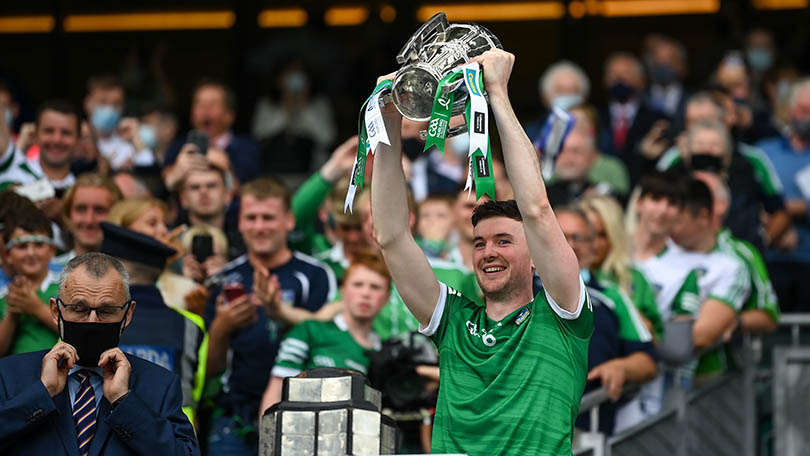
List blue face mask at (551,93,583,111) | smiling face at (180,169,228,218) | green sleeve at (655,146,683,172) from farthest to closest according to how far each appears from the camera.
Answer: blue face mask at (551,93,583,111) < green sleeve at (655,146,683,172) < smiling face at (180,169,228,218)

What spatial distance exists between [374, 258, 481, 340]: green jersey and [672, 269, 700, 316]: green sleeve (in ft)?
4.68

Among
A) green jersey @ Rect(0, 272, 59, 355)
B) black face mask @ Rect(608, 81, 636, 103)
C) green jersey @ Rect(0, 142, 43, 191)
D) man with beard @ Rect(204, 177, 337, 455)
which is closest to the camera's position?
green jersey @ Rect(0, 272, 59, 355)

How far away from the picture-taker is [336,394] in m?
5.94

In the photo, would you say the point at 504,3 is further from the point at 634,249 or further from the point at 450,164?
the point at 634,249

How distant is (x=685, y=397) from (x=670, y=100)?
5.66m

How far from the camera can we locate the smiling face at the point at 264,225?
9156 mm

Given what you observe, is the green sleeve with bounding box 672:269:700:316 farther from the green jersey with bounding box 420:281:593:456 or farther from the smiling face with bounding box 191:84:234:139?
the smiling face with bounding box 191:84:234:139

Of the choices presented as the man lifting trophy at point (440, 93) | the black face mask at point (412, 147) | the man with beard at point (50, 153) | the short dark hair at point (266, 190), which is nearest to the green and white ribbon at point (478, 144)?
the man lifting trophy at point (440, 93)

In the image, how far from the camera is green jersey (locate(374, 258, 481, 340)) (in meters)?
8.85

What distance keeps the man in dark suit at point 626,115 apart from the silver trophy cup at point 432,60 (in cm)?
671

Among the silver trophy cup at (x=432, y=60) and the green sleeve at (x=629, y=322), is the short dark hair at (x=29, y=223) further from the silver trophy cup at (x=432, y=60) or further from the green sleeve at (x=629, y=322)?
the green sleeve at (x=629, y=322)

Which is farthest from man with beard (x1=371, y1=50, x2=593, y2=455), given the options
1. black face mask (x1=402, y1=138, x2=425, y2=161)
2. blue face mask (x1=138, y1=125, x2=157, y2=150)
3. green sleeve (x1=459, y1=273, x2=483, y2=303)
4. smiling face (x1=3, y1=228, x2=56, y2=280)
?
blue face mask (x1=138, y1=125, x2=157, y2=150)

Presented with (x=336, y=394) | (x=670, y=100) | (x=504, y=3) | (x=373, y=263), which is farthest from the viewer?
(x=504, y=3)

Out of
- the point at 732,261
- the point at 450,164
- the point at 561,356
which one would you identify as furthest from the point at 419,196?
the point at 561,356
